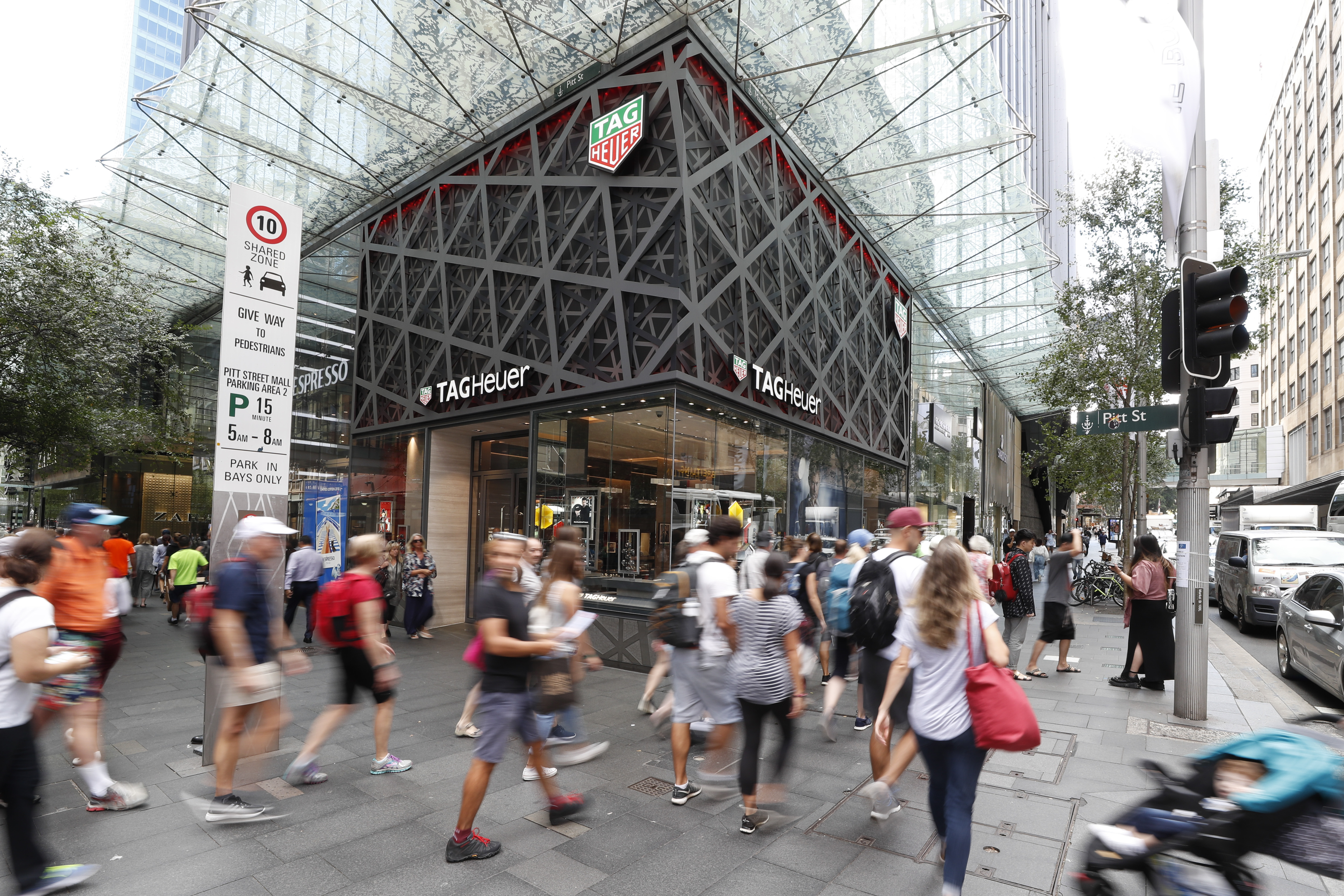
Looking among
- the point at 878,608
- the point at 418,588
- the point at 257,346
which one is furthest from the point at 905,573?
the point at 418,588

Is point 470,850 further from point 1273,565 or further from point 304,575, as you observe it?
point 1273,565

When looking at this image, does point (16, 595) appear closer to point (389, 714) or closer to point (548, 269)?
point (389, 714)

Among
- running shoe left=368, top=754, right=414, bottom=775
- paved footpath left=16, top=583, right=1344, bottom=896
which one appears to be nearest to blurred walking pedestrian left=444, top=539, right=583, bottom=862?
paved footpath left=16, top=583, right=1344, bottom=896

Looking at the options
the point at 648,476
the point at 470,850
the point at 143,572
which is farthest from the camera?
the point at 143,572

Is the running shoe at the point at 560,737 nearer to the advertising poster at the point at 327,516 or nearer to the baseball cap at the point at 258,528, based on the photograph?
the baseball cap at the point at 258,528

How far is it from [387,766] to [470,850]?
1.74 meters

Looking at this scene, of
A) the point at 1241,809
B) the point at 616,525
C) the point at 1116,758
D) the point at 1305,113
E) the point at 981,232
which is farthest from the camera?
the point at 1305,113

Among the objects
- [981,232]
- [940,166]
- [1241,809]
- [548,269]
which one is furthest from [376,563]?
[981,232]

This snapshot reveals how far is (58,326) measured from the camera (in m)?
13.6

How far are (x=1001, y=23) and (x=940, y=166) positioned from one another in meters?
4.18

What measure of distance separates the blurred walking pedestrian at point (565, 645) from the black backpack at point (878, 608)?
179 centimetres

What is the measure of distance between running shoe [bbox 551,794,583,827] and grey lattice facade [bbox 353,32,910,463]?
20.2 feet

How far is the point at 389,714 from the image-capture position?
538cm

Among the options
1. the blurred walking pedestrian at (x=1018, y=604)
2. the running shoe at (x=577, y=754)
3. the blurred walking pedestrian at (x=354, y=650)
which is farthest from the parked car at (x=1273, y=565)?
the blurred walking pedestrian at (x=354, y=650)
